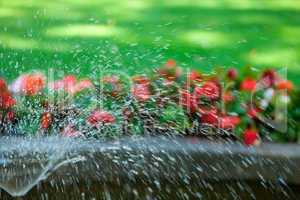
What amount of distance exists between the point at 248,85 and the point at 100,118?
60cm

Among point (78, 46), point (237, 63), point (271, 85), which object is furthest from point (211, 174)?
point (78, 46)

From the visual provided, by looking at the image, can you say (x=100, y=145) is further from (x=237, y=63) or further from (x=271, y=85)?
(x=237, y=63)

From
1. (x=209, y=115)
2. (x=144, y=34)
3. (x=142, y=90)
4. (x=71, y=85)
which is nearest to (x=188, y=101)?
(x=209, y=115)

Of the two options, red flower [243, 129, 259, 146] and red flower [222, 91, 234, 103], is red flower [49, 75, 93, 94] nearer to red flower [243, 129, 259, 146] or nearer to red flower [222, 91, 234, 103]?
red flower [222, 91, 234, 103]

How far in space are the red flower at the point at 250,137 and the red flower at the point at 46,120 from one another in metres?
0.75

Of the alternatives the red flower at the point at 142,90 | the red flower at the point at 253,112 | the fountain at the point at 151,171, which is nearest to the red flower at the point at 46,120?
the fountain at the point at 151,171

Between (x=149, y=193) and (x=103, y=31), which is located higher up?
(x=103, y=31)

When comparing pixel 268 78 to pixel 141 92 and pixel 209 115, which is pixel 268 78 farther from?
pixel 141 92

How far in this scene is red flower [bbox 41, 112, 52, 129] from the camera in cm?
271

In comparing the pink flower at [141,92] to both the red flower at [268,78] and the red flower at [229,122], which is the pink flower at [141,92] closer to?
the red flower at [229,122]

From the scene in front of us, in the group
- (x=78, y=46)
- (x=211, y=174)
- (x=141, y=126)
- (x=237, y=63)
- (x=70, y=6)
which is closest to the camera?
(x=211, y=174)

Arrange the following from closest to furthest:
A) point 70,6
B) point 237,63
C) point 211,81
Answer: point 211,81
point 237,63
point 70,6

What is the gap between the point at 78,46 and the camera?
4.04m

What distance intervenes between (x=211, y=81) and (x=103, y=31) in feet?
4.85
